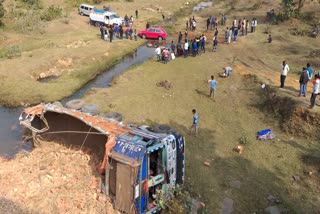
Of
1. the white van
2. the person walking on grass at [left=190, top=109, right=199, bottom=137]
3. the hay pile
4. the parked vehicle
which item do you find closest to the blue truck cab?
the hay pile

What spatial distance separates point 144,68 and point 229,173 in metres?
13.2

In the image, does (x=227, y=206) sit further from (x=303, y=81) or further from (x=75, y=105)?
(x=303, y=81)

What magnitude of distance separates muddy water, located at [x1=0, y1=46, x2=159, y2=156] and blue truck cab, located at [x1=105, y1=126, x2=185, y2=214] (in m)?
6.23

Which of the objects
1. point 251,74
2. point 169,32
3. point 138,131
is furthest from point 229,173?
point 169,32

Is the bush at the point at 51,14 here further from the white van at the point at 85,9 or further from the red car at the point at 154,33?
the red car at the point at 154,33

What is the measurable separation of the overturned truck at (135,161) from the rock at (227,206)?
177 centimetres

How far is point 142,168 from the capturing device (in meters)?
10.8

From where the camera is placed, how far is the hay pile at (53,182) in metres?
11.8

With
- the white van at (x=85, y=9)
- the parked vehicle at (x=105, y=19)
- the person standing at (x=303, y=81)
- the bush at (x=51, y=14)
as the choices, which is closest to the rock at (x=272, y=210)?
the person standing at (x=303, y=81)

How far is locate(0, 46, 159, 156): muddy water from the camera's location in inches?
632

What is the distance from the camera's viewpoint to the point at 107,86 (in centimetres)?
2319

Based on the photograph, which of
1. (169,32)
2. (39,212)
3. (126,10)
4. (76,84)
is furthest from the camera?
(126,10)

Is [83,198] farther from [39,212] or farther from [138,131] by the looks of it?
[138,131]

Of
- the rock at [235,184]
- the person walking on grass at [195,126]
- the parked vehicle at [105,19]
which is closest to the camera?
the rock at [235,184]
